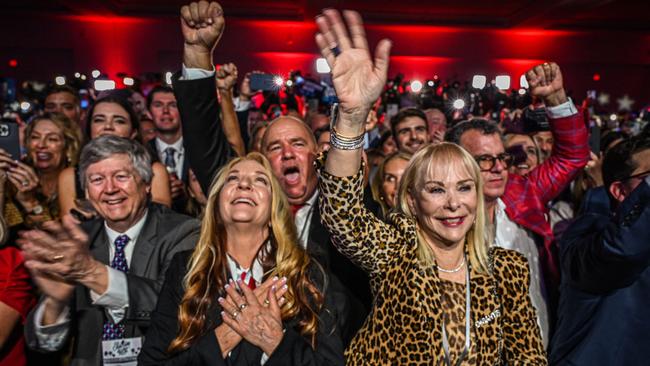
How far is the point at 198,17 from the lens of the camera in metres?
2.23

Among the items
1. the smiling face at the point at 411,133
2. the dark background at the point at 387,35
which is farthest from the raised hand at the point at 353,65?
the dark background at the point at 387,35

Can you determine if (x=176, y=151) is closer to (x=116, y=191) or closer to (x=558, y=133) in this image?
(x=116, y=191)

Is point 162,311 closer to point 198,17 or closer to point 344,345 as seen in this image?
point 344,345

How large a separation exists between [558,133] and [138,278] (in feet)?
5.83

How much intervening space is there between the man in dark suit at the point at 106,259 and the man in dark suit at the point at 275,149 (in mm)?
254

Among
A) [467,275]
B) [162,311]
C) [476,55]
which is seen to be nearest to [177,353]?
[162,311]

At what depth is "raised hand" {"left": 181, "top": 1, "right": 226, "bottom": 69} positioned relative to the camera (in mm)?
2219

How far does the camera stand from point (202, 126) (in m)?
2.37

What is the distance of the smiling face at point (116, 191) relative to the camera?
231cm

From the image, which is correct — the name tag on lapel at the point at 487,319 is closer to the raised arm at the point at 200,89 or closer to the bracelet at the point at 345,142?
the bracelet at the point at 345,142

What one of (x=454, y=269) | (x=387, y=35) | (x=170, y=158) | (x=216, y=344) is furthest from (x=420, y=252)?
(x=387, y=35)

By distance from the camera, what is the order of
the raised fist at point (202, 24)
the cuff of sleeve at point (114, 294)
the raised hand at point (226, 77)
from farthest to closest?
the raised hand at point (226, 77)
the raised fist at point (202, 24)
the cuff of sleeve at point (114, 294)

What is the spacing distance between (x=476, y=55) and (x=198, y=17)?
42.3 feet

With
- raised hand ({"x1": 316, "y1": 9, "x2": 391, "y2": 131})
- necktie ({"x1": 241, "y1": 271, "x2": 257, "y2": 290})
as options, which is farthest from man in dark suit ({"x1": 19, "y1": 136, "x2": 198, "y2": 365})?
raised hand ({"x1": 316, "y1": 9, "x2": 391, "y2": 131})
